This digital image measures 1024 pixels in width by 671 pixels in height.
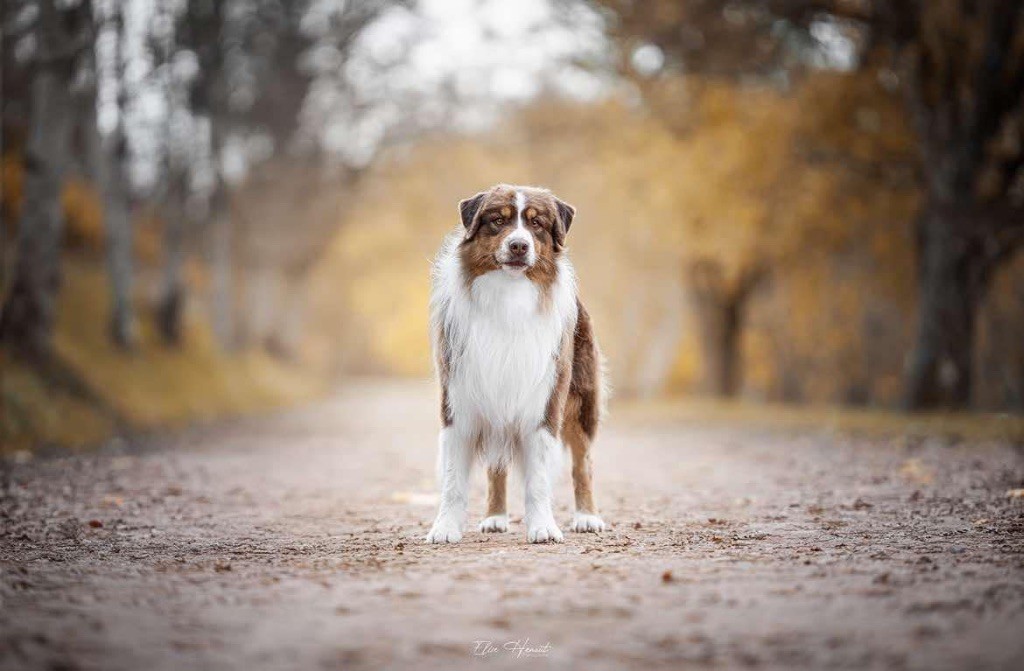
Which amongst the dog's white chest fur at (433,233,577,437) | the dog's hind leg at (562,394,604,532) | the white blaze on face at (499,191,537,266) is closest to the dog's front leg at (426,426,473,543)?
the dog's white chest fur at (433,233,577,437)

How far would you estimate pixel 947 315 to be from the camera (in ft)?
63.4

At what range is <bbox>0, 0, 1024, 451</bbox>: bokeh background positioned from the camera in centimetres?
1870

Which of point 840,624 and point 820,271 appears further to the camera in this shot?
point 820,271

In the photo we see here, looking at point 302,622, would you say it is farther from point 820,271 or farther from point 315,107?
point 315,107

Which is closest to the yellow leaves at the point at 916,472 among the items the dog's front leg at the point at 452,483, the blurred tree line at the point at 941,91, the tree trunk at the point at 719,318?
the dog's front leg at the point at 452,483

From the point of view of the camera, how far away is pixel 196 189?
98.9ft

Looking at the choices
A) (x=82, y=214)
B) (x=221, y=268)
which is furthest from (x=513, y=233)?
(x=82, y=214)

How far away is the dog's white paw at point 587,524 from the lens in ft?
24.4

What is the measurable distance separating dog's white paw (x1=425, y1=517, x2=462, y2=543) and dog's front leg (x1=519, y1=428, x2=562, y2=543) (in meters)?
0.46

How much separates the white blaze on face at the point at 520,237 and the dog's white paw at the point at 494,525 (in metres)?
1.85

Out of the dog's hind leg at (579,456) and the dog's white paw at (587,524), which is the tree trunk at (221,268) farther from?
the dog's white paw at (587,524)

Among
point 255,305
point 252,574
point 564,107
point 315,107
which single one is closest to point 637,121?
point 564,107

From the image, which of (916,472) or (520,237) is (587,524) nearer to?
(520,237)

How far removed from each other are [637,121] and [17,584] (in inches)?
974
